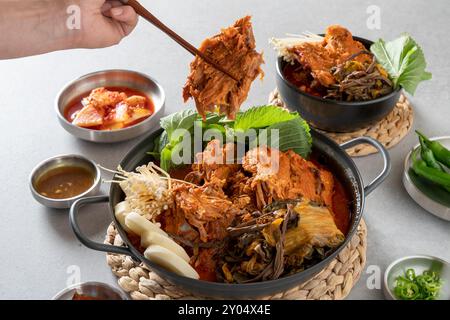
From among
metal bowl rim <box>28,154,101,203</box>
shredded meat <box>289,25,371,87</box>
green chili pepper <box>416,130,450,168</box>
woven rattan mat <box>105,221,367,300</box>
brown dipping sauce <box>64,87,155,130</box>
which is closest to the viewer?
woven rattan mat <box>105,221,367,300</box>

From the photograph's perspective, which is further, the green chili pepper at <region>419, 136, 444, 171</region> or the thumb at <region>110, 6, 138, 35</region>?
the green chili pepper at <region>419, 136, 444, 171</region>

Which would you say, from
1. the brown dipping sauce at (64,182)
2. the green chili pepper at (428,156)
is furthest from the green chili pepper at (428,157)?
the brown dipping sauce at (64,182)

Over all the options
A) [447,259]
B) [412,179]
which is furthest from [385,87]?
[447,259]

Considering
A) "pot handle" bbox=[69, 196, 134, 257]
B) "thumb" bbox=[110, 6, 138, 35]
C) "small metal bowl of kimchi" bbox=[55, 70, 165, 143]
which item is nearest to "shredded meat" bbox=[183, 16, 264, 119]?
"thumb" bbox=[110, 6, 138, 35]

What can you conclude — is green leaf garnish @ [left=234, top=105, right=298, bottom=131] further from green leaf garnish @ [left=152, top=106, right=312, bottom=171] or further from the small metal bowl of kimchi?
the small metal bowl of kimchi

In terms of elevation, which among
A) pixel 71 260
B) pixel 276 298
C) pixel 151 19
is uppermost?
pixel 151 19
